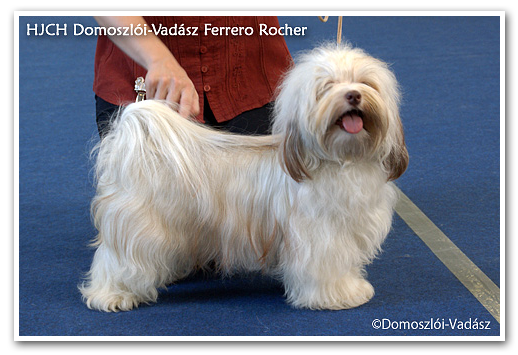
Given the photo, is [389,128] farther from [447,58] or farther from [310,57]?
[447,58]

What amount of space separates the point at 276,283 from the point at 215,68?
0.72m

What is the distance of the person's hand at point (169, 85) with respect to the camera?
1.96m

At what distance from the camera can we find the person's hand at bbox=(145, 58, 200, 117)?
196cm

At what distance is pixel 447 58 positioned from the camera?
4.98m

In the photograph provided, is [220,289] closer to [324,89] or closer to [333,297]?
[333,297]

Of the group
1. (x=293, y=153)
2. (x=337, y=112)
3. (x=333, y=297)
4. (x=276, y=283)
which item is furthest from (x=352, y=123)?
(x=276, y=283)

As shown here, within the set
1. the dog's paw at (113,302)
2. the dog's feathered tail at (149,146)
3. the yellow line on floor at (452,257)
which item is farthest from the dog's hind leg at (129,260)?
the yellow line on floor at (452,257)

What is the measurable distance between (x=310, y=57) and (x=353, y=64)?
13 centimetres

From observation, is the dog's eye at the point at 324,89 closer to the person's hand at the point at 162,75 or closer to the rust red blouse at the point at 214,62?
the person's hand at the point at 162,75

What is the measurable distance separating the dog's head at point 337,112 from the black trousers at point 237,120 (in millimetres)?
564

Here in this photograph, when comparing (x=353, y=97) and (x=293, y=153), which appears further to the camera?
(x=293, y=153)

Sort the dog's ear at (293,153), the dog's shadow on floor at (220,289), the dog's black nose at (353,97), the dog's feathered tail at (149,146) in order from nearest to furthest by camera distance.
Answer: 1. the dog's black nose at (353,97)
2. the dog's ear at (293,153)
3. the dog's feathered tail at (149,146)
4. the dog's shadow on floor at (220,289)

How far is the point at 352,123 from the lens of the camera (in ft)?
5.42

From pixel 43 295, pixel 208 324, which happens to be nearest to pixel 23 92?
pixel 43 295
